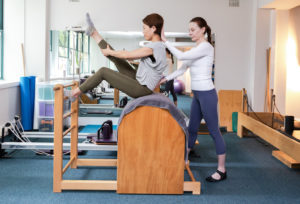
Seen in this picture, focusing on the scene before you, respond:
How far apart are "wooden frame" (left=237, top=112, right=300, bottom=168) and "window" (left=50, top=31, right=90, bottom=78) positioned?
268 centimetres

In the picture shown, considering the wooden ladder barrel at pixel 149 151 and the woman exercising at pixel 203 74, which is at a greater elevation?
the woman exercising at pixel 203 74

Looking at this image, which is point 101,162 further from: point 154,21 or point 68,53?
point 68,53

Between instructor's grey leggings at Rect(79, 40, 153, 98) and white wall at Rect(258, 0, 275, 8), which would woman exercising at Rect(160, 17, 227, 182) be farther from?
white wall at Rect(258, 0, 275, 8)

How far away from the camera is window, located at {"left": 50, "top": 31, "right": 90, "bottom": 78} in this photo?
560 cm

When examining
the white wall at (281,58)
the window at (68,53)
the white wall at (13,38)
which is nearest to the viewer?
the white wall at (281,58)

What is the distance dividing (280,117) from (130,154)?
9.88 ft

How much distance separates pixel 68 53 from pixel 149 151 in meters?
3.74

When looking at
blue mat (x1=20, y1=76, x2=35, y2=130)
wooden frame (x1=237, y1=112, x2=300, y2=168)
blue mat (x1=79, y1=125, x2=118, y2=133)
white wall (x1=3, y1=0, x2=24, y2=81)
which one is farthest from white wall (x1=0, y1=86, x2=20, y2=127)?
wooden frame (x1=237, y1=112, x2=300, y2=168)

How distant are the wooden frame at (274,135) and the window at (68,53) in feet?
8.80

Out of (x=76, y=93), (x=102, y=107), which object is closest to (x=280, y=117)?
(x=102, y=107)

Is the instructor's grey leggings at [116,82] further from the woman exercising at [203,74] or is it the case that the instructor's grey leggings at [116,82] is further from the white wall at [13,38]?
the white wall at [13,38]

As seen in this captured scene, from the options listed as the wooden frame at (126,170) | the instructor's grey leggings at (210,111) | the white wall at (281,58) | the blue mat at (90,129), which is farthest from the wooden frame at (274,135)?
the blue mat at (90,129)

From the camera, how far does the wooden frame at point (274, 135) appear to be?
3.34 metres

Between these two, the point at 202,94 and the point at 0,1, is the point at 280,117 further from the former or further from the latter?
the point at 0,1
